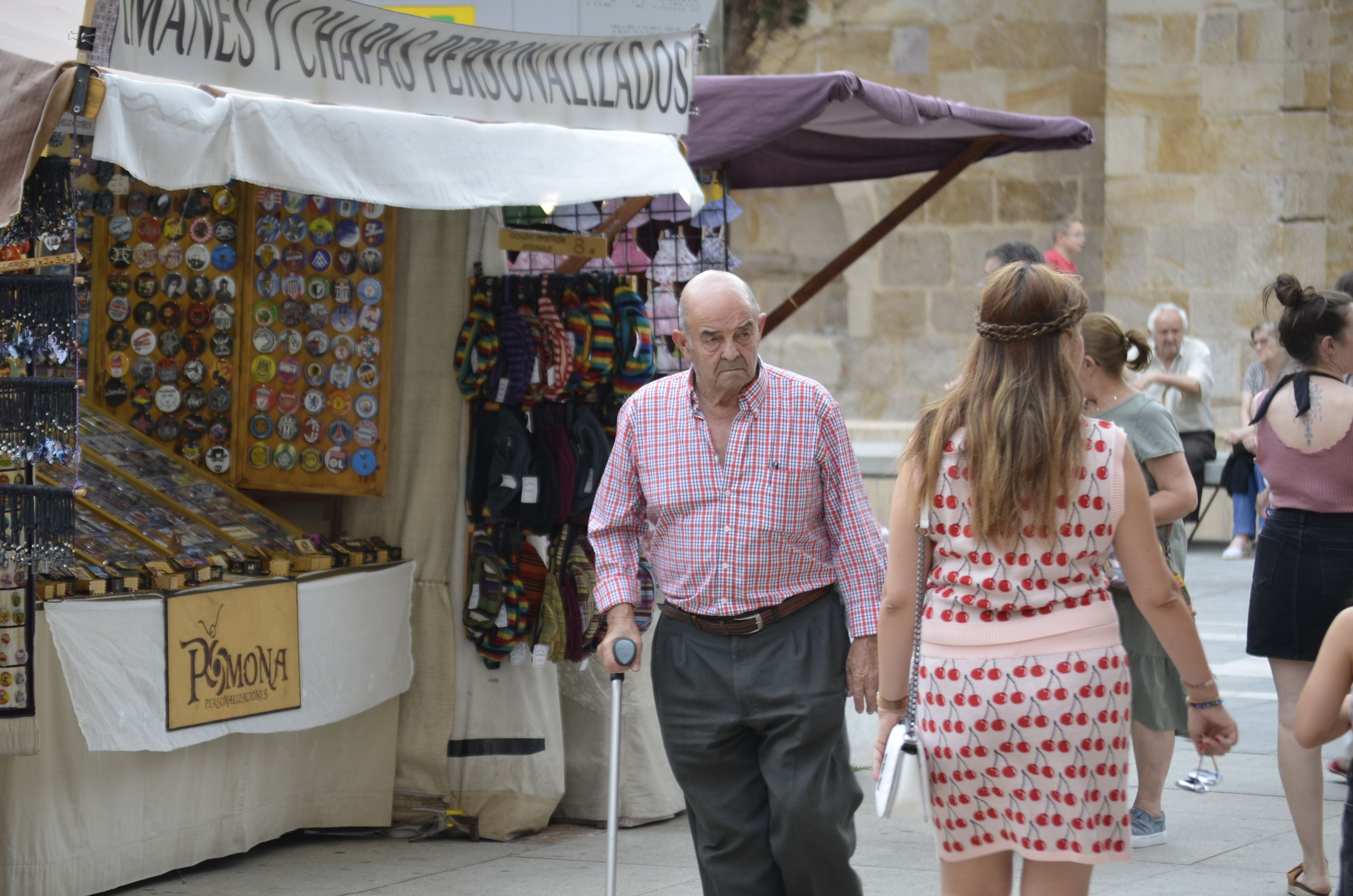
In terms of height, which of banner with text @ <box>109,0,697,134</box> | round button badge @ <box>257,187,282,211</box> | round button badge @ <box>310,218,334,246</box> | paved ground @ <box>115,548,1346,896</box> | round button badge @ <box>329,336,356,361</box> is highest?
banner with text @ <box>109,0,697,134</box>

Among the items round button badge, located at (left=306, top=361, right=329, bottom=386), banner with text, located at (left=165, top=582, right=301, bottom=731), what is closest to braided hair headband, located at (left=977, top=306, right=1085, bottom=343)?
banner with text, located at (left=165, top=582, right=301, bottom=731)

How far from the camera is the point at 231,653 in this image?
510cm

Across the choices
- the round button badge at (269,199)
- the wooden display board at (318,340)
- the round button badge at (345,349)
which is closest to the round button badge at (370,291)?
the wooden display board at (318,340)

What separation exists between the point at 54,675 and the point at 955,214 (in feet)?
35.9

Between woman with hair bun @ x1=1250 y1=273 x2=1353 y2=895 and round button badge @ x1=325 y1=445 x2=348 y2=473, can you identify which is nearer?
woman with hair bun @ x1=1250 y1=273 x2=1353 y2=895

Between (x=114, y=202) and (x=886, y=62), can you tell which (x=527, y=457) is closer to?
(x=114, y=202)

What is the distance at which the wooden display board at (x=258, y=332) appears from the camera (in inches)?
225

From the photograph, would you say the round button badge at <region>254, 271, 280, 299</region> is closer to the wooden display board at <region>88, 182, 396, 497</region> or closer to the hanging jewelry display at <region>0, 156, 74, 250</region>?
the wooden display board at <region>88, 182, 396, 497</region>

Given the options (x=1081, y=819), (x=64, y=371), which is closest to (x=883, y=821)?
(x=1081, y=819)

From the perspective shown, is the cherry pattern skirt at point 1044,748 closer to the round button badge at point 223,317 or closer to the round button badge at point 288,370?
the round button badge at point 288,370

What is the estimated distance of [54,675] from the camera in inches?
182

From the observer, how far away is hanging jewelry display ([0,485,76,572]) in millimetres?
4230

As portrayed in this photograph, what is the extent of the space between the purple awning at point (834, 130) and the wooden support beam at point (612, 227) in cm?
30

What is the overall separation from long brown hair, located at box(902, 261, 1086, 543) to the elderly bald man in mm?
751
